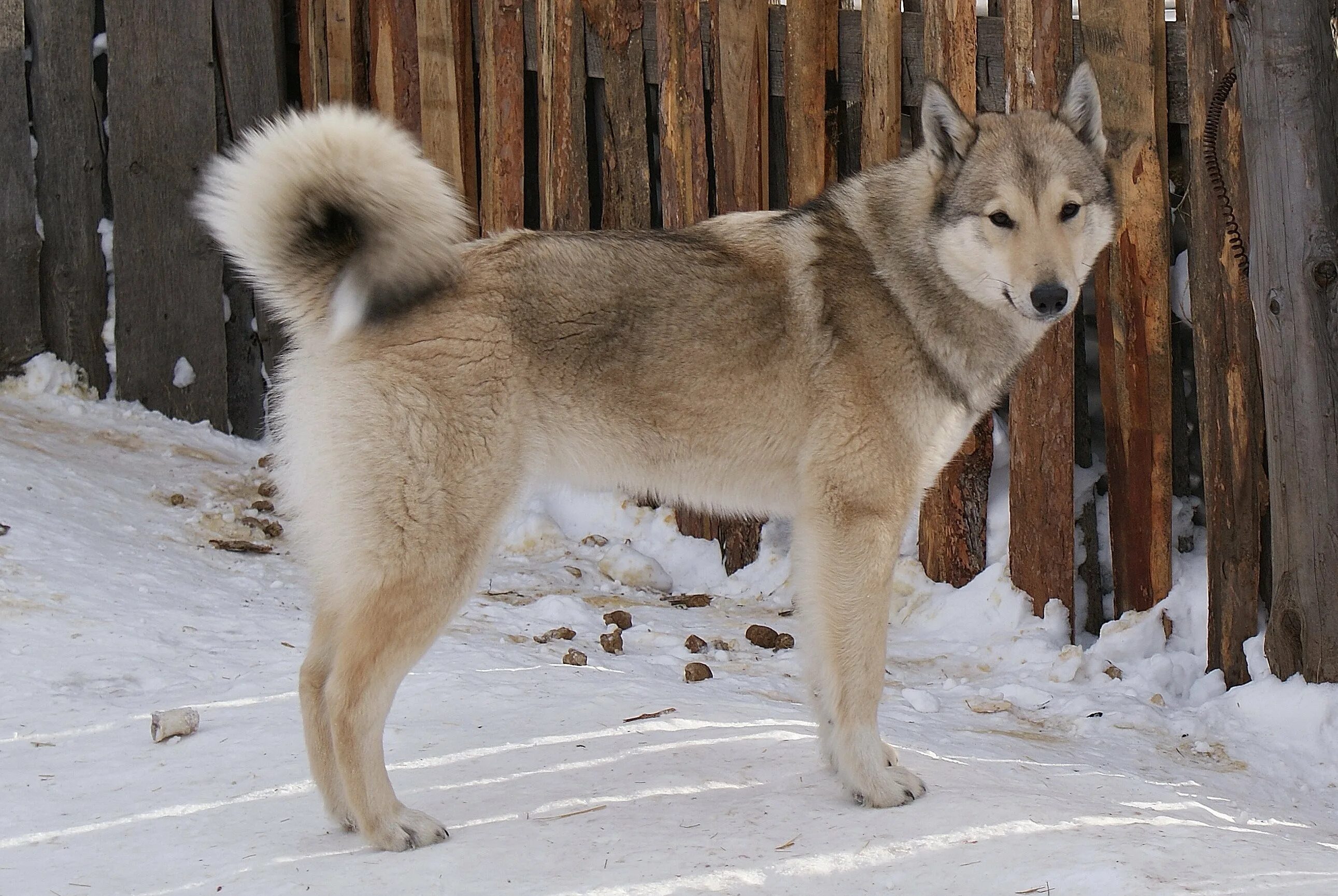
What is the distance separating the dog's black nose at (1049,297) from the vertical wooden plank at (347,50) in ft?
15.4

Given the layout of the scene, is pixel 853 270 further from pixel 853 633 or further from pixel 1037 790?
pixel 1037 790

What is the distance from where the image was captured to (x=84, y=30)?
22.2 ft

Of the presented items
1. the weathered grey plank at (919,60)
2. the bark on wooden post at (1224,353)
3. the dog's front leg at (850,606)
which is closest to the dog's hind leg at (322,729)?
the dog's front leg at (850,606)

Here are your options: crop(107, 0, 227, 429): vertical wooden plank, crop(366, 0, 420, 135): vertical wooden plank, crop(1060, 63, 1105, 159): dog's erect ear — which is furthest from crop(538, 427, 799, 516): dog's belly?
crop(107, 0, 227, 429): vertical wooden plank

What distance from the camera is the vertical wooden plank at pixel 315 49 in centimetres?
716

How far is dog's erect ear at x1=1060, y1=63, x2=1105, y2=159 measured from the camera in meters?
3.98

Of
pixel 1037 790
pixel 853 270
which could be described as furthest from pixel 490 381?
pixel 1037 790

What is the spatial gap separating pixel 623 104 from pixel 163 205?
2728 millimetres

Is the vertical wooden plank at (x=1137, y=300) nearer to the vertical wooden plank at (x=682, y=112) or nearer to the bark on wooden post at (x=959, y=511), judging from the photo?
the bark on wooden post at (x=959, y=511)

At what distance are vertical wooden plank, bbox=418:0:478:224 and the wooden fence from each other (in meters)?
0.01

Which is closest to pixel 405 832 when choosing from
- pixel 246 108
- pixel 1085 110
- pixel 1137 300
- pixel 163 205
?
pixel 1085 110

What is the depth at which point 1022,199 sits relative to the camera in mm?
3783

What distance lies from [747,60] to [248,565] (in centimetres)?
313

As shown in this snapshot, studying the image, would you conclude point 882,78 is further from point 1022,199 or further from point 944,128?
point 1022,199
